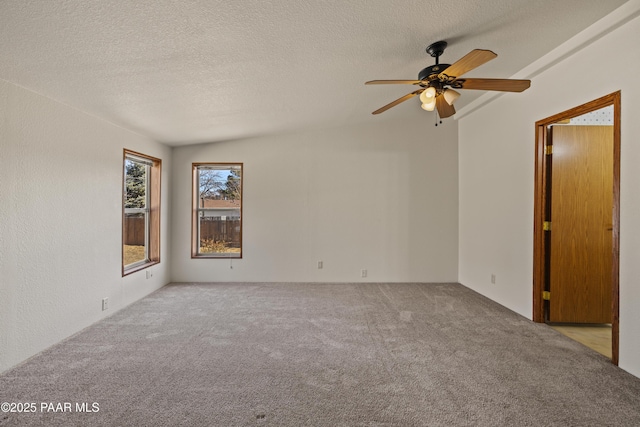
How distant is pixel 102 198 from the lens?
11.4 ft

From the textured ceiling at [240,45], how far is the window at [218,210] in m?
1.69

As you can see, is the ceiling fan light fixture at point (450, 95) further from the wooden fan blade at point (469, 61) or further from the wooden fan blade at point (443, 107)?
the wooden fan blade at point (469, 61)

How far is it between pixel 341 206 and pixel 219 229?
6.69 feet

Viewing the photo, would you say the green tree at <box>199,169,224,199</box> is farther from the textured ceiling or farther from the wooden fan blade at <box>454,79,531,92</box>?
the wooden fan blade at <box>454,79,531,92</box>

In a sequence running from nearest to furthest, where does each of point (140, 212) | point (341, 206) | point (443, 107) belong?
point (443, 107) < point (140, 212) < point (341, 206)

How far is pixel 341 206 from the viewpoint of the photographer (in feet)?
16.9

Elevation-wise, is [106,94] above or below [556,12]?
below

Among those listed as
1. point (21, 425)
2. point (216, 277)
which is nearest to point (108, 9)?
point (21, 425)

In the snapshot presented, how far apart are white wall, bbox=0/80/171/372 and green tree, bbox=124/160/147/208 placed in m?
0.45

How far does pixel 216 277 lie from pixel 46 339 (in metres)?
2.52

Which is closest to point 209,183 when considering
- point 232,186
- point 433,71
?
point 232,186

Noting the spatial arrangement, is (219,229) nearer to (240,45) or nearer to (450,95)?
(240,45)

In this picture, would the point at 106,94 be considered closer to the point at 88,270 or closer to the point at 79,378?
the point at 88,270

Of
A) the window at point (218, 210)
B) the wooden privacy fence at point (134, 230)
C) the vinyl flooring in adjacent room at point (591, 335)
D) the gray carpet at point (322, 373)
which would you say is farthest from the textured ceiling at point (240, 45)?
the vinyl flooring in adjacent room at point (591, 335)
